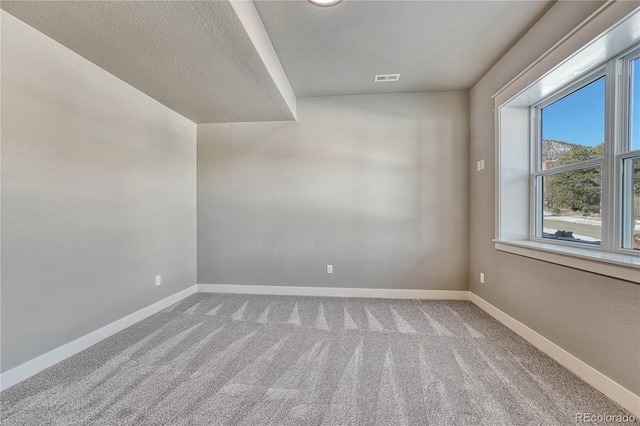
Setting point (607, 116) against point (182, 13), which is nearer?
point (182, 13)

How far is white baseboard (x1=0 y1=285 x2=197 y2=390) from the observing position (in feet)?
5.51

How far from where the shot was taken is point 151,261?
285 centimetres

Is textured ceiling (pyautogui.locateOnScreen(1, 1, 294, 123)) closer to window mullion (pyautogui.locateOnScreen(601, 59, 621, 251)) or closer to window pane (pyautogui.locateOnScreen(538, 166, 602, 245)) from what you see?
window mullion (pyautogui.locateOnScreen(601, 59, 621, 251))

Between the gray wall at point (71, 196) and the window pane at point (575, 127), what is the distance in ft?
13.5

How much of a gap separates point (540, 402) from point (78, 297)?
345 cm

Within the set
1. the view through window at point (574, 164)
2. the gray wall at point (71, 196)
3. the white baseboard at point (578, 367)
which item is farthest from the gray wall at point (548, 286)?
the gray wall at point (71, 196)

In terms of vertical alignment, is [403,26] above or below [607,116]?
above

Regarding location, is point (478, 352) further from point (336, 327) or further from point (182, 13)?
point (182, 13)

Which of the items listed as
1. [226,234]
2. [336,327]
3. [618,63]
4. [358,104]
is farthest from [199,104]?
[618,63]

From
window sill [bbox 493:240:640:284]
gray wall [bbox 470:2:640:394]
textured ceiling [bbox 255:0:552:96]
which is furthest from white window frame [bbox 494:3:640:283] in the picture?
textured ceiling [bbox 255:0:552:96]

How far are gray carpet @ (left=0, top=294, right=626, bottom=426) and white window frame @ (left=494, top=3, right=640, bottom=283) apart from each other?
86 centimetres

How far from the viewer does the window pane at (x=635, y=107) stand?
164 centimetres

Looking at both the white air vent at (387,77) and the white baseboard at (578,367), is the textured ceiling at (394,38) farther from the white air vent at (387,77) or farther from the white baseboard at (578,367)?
the white baseboard at (578,367)

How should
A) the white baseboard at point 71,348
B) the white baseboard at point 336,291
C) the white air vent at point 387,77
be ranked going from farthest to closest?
the white baseboard at point 336,291, the white air vent at point 387,77, the white baseboard at point 71,348
